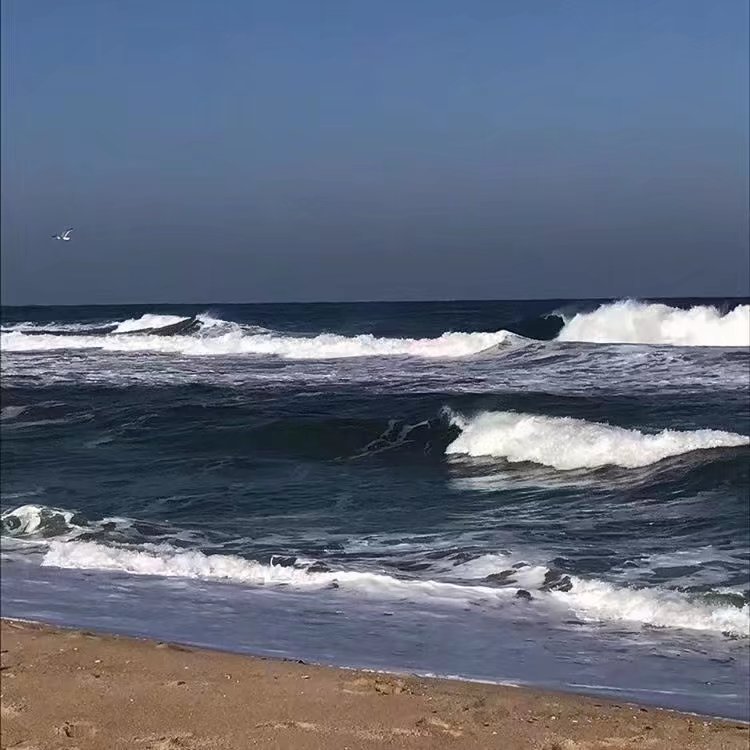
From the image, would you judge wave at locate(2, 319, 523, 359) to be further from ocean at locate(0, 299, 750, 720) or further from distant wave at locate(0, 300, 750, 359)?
ocean at locate(0, 299, 750, 720)

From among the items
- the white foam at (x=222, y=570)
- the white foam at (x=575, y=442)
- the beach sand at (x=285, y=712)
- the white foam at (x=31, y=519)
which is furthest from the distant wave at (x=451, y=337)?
the beach sand at (x=285, y=712)

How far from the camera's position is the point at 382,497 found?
366 inches

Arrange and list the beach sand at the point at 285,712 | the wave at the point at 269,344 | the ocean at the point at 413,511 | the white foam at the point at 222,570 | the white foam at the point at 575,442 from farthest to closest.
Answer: the wave at the point at 269,344 → the white foam at the point at 575,442 → the white foam at the point at 222,570 → the ocean at the point at 413,511 → the beach sand at the point at 285,712

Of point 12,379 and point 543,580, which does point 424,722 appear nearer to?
point 543,580

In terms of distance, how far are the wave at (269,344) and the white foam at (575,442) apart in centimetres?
982

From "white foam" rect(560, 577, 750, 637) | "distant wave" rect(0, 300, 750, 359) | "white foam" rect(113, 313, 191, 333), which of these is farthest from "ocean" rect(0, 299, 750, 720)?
"white foam" rect(113, 313, 191, 333)

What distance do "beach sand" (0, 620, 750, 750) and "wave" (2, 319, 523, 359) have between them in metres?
17.8

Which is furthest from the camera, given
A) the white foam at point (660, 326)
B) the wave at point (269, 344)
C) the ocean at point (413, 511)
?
the wave at point (269, 344)

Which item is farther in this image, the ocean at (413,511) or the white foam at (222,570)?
the white foam at (222,570)

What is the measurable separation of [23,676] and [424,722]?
70.6 inches

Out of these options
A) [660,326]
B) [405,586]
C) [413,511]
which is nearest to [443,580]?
[405,586]

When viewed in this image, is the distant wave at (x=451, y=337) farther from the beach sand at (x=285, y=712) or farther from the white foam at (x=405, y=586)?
the beach sand at (x=285, y=712)

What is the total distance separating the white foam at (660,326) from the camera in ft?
72.3

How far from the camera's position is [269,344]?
Result: 24.3 meters
